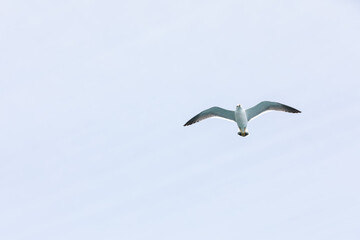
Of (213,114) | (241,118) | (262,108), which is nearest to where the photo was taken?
(241,118)

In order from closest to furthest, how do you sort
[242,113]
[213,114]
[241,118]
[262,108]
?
[241,118]
[242,113]
[262,108]
[213,114]

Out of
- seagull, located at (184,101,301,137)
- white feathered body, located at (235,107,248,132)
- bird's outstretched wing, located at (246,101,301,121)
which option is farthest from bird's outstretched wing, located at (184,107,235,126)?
bird's outstretched wing, located at (246,101,301,121)

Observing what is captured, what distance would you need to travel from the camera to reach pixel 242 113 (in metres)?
45.3

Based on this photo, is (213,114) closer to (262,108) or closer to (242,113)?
(242,113)

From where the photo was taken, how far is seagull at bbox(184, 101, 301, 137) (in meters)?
45.2

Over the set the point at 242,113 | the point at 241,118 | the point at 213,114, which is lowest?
Result: the point at 241,118

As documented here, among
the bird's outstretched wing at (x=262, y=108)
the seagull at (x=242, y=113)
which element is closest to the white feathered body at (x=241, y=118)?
the seagull at (x=242, y=113)

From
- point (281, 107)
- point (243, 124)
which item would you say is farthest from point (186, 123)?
point (281, 107)

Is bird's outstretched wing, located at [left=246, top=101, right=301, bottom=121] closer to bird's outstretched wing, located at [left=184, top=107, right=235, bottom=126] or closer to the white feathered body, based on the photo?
the white feathered body

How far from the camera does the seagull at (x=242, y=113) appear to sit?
45250mm

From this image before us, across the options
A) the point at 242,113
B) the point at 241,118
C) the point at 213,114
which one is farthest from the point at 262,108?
the point at 213,114

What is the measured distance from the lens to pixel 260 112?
1839 inches

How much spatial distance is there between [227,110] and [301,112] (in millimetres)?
6778

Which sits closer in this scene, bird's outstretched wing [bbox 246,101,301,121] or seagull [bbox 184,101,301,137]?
seagull [bbox 184,101,301,137]
